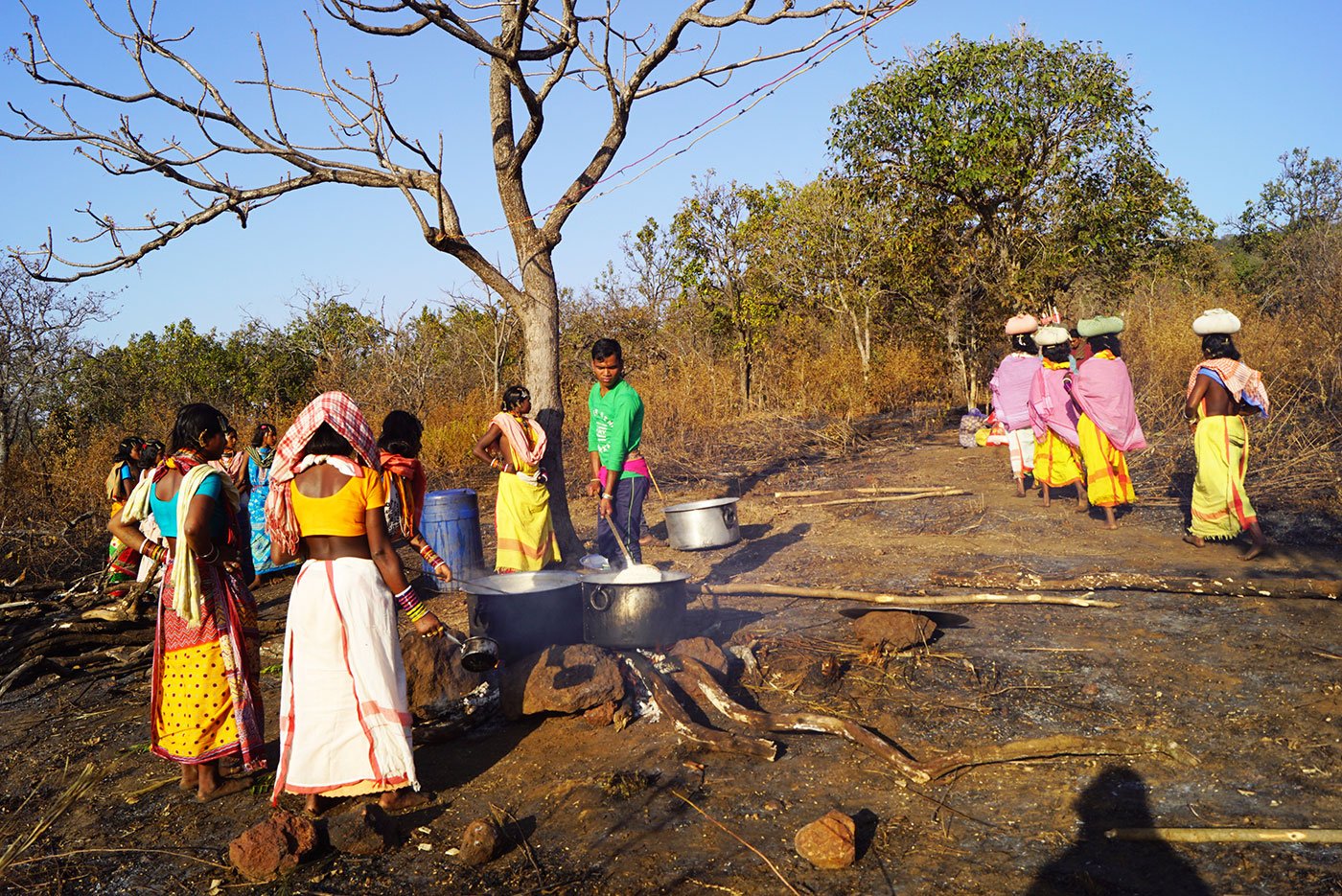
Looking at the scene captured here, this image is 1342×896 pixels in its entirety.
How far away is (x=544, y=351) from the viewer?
793 cm

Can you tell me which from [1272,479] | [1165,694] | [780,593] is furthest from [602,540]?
[1272,479]

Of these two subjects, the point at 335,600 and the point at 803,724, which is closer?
the point at 335,600

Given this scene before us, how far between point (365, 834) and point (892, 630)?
9.70 ft

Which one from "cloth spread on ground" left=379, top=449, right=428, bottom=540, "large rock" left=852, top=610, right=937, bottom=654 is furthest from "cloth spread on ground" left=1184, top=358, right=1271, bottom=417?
"cloth spread on ground" left=379, top=449, right=428, bottom=540

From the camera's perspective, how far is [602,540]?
7254 mm

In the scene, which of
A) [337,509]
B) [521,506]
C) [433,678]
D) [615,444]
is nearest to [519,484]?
[521,506]

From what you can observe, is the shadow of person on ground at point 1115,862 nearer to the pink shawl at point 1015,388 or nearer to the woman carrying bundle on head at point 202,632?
the woman carrying bundle on head at point 202,632

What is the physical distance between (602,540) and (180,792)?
3527 millimetres

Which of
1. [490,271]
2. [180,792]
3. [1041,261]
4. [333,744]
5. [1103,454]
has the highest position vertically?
[1041,261]

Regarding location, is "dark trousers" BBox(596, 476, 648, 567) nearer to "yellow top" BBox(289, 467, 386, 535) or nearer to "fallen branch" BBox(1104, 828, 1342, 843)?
"yellow top" BBox(289, 467, 386, 535)

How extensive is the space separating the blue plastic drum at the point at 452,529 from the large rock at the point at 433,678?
110 inches

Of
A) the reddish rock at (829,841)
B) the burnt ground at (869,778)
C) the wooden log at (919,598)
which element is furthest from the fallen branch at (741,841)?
the wooden log at (919,598)

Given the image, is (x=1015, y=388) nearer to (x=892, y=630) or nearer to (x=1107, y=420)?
(x=1107, y=420)

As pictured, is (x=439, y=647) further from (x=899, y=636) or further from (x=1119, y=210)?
(x=1119, y=210)
